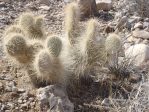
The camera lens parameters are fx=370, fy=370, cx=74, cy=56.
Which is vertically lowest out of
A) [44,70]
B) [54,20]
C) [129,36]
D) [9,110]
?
[9,110]

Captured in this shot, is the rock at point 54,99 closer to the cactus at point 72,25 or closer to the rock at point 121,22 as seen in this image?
the cactus at point 72,25

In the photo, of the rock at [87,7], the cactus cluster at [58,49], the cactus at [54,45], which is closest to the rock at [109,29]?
the rock at [87,7]

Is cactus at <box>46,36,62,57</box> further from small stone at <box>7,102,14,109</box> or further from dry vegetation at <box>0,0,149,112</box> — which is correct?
small stone at <box>7,102,14,109</box>

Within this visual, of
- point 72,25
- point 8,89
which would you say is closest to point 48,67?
point 8,89

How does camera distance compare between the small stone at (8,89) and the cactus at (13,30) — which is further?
the cactus at (13,30)

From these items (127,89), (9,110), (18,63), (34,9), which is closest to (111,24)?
(34,9)

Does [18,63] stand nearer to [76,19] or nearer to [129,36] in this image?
[76,19]
